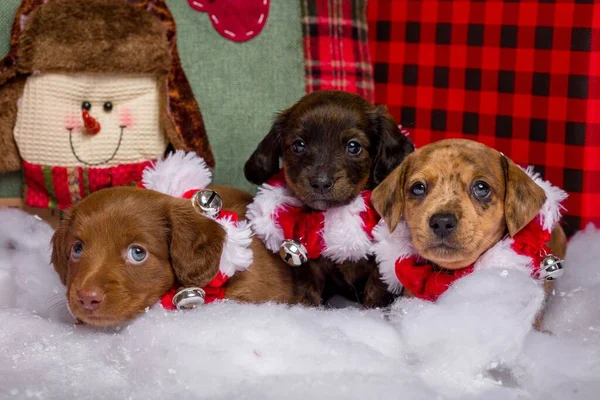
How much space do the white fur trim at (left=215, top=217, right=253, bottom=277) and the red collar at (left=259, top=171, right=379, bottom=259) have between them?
0.23m

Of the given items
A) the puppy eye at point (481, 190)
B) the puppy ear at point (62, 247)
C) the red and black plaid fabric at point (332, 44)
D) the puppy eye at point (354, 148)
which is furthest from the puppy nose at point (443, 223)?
the red and black plaid fabric at point (332, 44)

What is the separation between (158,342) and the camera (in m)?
2.00

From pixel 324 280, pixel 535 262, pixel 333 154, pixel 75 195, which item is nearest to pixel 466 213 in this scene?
pixel 535 262

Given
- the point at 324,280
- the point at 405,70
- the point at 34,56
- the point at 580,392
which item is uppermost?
the point at 34,56

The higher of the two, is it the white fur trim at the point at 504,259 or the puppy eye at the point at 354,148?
the puppy eye at the point at 354,148

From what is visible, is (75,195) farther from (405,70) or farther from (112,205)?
(405,70)

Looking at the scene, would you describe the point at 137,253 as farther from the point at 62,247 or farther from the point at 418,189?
the point at 418,189

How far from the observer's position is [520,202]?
2.26m

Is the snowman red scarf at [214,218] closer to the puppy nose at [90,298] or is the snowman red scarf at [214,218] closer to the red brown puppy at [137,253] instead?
the red brown puppy at [137,253]

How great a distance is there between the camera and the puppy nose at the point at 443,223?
2.15 metres

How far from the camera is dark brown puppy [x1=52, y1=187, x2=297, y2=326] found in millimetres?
2033

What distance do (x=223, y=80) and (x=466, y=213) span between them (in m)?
1.42

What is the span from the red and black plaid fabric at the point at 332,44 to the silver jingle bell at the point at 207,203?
106 cm

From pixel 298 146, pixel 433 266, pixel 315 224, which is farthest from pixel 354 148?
pixel 433 266
